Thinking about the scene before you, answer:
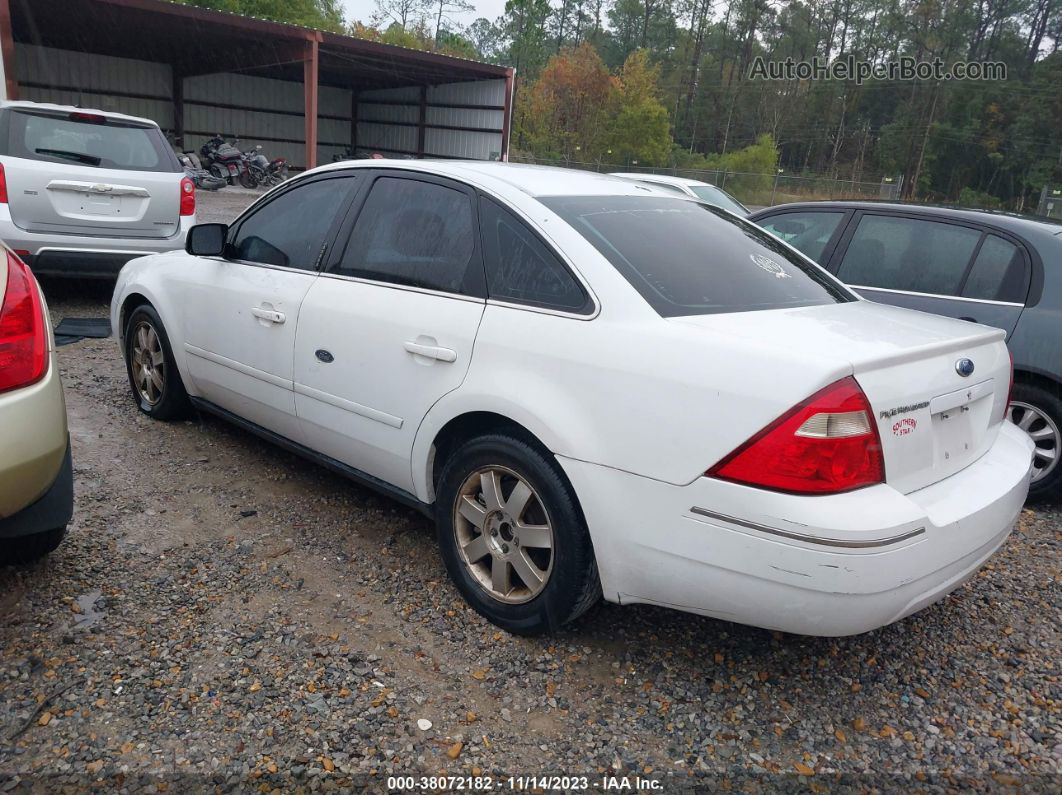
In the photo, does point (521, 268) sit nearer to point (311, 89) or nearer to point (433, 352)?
point (433, 352)

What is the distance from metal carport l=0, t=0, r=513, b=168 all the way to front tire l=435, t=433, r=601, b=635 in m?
18.5

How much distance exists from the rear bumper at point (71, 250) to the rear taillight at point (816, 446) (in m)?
5.92

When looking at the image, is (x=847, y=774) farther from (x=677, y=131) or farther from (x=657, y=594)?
(x=677, y=131)

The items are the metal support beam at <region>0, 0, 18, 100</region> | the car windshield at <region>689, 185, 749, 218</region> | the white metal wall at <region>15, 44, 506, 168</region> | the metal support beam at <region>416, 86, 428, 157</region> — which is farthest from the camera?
the metal support beam at <region>416, 86, 428, 157</region>

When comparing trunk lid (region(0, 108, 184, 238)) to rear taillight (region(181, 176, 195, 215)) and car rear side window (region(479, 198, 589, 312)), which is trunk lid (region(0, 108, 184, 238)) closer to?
rear taillight (region(181, 176, 195, 215))

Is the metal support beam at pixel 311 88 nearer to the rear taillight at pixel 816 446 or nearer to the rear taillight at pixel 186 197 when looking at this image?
the rear taillight at pixel 186 197

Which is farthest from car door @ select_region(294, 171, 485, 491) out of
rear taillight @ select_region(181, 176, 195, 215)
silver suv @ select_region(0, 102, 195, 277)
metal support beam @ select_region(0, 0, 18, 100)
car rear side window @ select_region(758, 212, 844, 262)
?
metal support beam @ select_region(0, 0, 18, 100)

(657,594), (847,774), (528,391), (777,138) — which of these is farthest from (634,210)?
(777,138)

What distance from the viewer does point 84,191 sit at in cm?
677

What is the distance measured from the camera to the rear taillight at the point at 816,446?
2.22 m

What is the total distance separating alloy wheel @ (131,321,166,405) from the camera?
470 cm

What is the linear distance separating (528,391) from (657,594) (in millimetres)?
757

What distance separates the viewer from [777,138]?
6712cm

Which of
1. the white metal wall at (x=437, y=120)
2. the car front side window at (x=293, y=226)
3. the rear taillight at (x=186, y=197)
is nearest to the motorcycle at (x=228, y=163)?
the white metal wall at (x=437, y=120)
